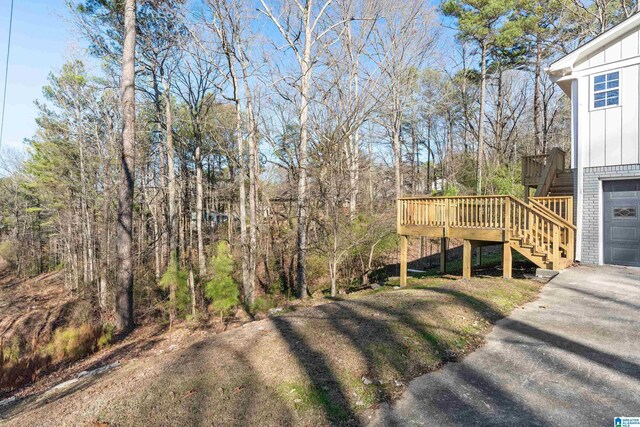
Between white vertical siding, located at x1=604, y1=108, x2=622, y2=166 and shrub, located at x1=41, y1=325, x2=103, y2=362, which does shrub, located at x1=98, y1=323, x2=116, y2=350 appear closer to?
shrub, located at x1=41, y1=325, x2=103, y2=362

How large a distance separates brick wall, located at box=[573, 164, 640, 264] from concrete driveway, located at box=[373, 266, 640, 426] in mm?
3514

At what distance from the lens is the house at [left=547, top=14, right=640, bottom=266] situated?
7621 mm

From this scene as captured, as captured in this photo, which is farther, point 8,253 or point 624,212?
point 8,253

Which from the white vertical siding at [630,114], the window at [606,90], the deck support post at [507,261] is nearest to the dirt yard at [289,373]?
the deck support post at [507,261]

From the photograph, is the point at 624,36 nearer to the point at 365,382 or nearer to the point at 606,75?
the point at 606,75

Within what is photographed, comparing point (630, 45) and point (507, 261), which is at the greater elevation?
point (630, 45)

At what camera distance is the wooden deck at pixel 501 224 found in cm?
731

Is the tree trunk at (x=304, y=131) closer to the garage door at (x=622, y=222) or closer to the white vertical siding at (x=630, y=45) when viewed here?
the garage door at (x=622, y=222)

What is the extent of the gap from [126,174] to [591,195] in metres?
10.9

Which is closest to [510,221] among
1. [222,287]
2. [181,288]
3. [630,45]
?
[630,45]

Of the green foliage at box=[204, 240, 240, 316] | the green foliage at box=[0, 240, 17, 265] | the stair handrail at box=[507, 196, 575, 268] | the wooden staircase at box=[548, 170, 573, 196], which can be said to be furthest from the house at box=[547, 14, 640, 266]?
the green foliage at box=[0, 240, 17, 265]

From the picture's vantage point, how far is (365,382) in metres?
3.02

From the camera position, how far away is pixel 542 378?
3088 mm

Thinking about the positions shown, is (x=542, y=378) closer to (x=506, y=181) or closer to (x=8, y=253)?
(x=506, y=181)
